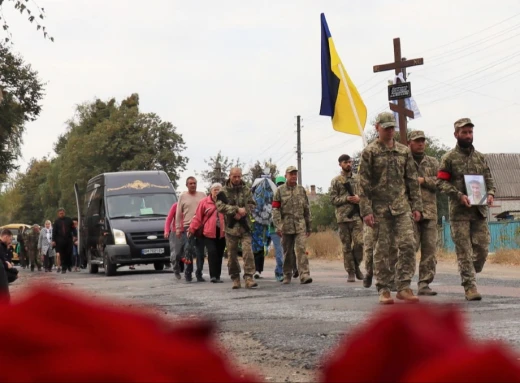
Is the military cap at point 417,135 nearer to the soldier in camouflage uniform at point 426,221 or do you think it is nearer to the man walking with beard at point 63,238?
the soldier in camouflage uniform at point 426,221

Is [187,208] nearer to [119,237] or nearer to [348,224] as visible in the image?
[348,224]

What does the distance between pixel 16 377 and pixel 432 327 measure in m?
0.21

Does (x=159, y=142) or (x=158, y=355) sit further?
(x=159, y=142)

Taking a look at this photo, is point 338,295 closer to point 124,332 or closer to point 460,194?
point 460,194

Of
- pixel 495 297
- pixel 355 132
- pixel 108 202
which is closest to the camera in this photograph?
pixel 495 297

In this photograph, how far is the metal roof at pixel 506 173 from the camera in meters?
80.9

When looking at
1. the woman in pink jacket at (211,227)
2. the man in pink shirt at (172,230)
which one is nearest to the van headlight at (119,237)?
the man in pink shirt at (172,230)

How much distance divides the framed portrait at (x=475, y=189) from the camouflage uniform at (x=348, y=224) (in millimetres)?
4852

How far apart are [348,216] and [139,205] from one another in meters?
8.71

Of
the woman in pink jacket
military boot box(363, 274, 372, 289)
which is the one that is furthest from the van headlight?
military boot box(363, 274, 372, 289)

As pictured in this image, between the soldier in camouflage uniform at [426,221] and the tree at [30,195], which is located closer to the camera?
the soldier in camouflage uniform at [426,221]

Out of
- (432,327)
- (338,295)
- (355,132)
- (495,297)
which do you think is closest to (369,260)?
(338,295)

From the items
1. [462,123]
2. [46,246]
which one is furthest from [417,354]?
[46,246]

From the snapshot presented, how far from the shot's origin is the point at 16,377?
0.47 metres
